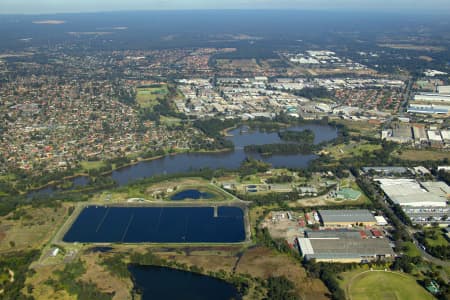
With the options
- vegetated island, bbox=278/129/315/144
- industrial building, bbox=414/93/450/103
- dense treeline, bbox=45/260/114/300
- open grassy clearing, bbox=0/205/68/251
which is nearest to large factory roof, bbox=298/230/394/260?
dense treeline, bbox=45/260/114/300

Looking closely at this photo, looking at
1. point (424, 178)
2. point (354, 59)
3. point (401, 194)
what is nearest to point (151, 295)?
point (401, 194)

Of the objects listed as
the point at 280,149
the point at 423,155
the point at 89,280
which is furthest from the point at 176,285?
the point at 423,155

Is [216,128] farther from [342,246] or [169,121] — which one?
[342,246]

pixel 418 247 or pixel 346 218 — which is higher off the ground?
pixel 346 218

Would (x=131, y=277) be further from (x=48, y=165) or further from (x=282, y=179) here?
(x=48, y=165)

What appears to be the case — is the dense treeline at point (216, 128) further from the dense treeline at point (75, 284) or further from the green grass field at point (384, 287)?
the green grass field at point (384, 287)

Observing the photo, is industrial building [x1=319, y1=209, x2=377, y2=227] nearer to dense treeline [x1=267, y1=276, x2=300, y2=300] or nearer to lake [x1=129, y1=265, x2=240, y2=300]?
dense treeline [x1=267, y1=276, x2=300, y2=300]
